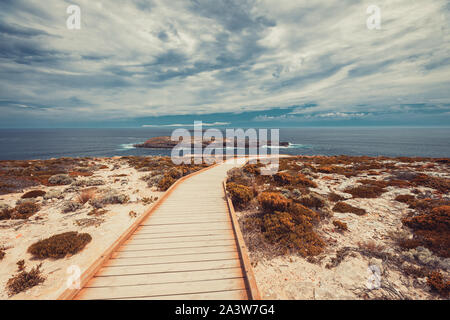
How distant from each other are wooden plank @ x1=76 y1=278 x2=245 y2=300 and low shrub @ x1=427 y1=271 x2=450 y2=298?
16.1ft

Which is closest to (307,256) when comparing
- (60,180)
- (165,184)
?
(165,184)

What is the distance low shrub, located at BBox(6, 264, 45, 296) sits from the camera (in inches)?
180

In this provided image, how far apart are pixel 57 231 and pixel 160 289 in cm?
720

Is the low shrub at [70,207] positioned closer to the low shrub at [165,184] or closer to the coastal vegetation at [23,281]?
the low shrub at [165,184]

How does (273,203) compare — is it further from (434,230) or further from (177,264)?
(434,230)

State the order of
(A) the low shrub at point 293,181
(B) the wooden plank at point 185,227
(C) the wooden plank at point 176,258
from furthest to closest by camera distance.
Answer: (A) the low shrub at point 293,181 < (B) the wooden plank at point 185,227 < (C) the wooden plank at point 176,258

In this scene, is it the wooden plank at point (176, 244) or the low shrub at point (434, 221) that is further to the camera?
the low shrub at point (434, 221)

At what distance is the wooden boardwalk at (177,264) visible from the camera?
324 centimetres

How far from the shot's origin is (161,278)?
11.6ft

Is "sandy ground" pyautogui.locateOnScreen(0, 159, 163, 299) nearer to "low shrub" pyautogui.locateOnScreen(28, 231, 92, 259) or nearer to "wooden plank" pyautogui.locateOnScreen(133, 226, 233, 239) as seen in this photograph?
"low shrub" pyautogui.locateOnScreen(28, 231, 92, 259)

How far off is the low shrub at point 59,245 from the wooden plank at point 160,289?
4149 millimetres

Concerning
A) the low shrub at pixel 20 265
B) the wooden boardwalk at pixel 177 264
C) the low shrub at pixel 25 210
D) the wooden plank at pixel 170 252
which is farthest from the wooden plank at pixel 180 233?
the low shrub at pixel 25 210
